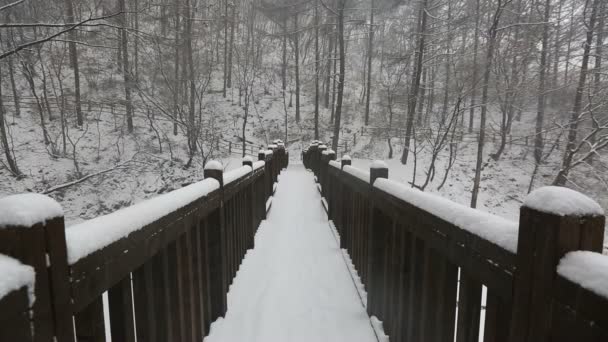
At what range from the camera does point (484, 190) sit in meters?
22.7

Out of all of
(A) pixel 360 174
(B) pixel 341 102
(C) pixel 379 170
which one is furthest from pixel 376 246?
(B) pixel 341 102

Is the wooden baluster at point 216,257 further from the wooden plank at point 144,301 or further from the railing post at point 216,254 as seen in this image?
the wooden plank at point 144,301

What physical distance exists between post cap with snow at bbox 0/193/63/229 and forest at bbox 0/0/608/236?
6.06 m

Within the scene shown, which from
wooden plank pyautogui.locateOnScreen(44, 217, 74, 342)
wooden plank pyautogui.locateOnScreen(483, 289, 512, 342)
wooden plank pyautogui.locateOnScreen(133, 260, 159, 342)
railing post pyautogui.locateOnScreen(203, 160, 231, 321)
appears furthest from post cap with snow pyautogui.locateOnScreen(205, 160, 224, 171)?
wooden plank pyautogui.locateOnScreen(483, 289, 512, 342)

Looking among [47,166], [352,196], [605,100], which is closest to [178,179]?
[47,166]

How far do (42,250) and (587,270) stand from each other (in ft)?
4.96

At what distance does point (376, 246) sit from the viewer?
327 centimetres

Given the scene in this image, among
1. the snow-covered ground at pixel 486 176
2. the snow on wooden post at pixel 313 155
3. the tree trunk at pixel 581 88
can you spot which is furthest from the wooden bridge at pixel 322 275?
the snow-covered ground at pixel 486 176

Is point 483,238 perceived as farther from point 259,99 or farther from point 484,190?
point 259,99

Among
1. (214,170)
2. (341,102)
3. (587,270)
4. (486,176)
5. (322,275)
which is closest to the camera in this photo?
(587,270)

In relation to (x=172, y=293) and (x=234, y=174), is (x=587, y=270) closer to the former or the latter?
(x=172, y=293)

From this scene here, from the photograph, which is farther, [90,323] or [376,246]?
[376,246]

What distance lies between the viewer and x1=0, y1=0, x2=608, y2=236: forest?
13070 millimetres

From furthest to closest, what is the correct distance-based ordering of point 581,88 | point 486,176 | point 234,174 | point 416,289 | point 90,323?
point 486,176 < point 581,88 < point 234,174 < point 416,289 < point 90,323
